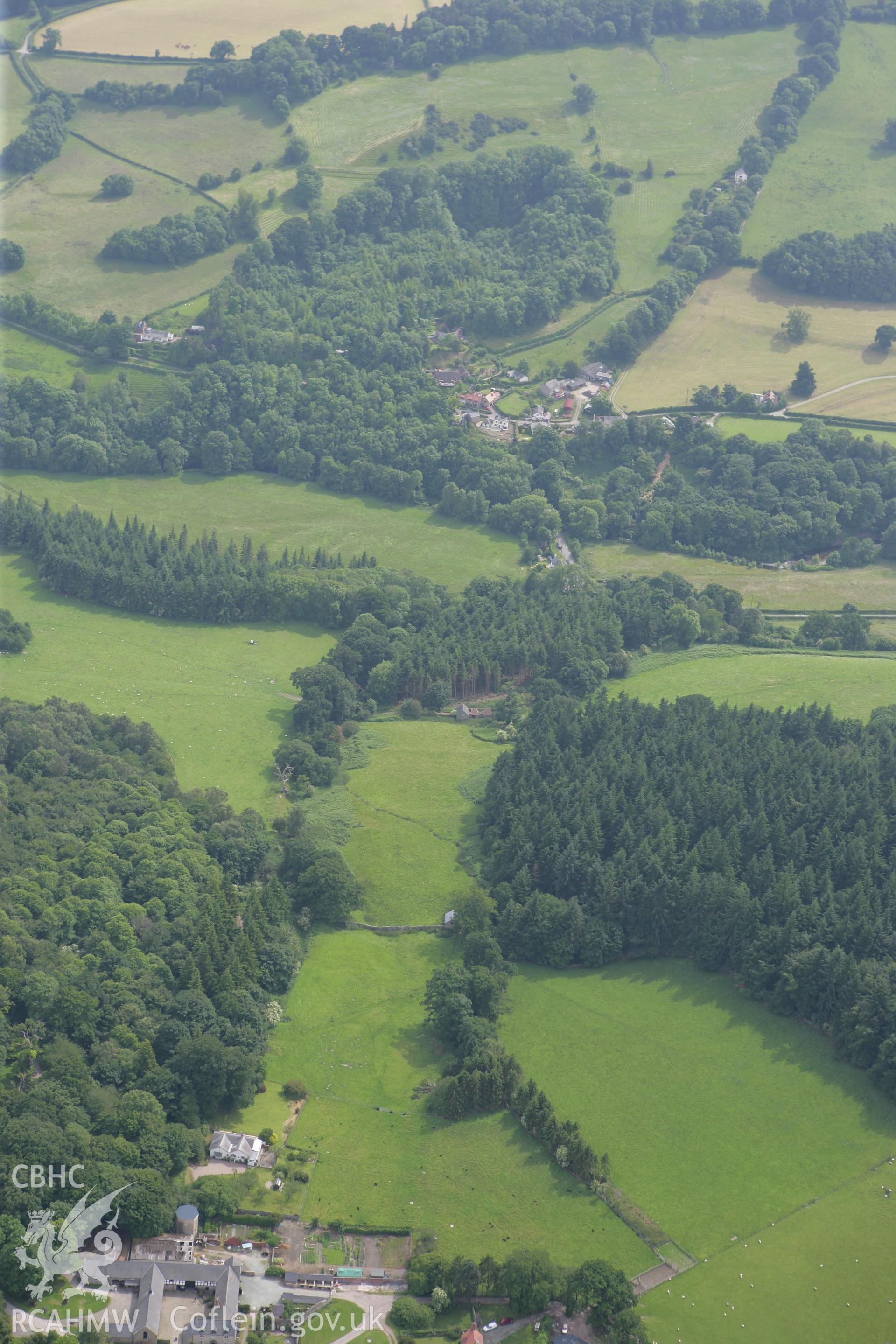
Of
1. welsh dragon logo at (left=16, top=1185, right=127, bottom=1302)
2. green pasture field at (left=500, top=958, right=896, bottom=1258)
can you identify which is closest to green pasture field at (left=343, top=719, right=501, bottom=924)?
green pasture field at (left=500, top=958, right=896, bottom=1258)

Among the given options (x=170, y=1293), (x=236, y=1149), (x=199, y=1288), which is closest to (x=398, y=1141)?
(x=236, y=1149)

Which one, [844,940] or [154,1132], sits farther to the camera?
[844,940]

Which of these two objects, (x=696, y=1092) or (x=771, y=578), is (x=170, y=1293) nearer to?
(x=696, y=1092)

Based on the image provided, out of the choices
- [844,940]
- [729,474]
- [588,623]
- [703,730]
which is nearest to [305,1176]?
[844,940]

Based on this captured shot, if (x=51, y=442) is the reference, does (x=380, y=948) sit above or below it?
below

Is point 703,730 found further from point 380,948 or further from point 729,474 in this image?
point 729,474

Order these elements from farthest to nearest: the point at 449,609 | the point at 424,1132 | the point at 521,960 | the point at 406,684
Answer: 1. the point at 449,609
2. the point at 406,684
3. the point at 521,960
4. the point at 424,1132

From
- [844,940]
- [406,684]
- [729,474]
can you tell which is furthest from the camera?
[729,474]

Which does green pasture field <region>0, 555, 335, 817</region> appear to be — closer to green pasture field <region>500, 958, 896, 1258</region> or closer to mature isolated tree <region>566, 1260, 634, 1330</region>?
green pasture field <region>500, 958, 896, 1258</region>
